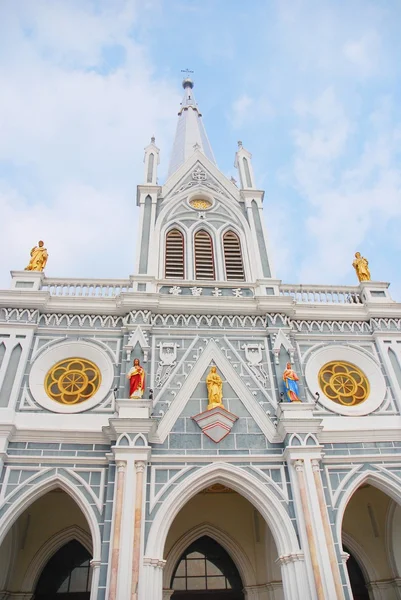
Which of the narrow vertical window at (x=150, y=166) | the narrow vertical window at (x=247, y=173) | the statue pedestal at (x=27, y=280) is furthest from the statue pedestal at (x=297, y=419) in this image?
the narrow vertical window at (x=150, y=166)

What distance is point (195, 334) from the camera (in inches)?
514

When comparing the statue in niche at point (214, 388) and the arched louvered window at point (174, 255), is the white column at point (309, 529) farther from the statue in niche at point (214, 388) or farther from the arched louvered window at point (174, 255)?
the arched louvered window at point (174, 255)

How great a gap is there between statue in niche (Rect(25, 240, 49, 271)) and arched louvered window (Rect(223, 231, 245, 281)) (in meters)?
5.36

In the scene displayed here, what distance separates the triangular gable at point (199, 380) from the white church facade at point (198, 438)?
4 centimetres

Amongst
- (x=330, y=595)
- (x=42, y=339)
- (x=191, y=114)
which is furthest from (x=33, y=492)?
(x=191, y=114)

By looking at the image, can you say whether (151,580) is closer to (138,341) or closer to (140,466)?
(140,466)

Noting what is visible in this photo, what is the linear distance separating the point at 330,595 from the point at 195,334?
636cm

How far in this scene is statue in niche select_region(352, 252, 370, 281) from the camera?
49.5ft

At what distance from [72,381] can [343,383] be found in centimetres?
668

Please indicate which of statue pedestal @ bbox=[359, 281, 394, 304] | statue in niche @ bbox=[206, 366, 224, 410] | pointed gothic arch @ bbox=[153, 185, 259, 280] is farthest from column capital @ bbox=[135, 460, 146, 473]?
statue pedestal @ bbox=[359, 281, 394, 304]

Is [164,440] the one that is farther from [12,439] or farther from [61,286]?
[61,286]

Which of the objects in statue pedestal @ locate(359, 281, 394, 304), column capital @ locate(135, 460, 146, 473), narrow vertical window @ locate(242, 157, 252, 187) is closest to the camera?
column capital @ locate(135, 460, 146, 473)

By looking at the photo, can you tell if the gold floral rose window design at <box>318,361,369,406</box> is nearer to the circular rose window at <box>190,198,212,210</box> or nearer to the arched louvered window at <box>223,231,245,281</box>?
the arched louvered window at <box>223,231,245,281</box>

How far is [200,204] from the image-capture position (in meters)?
17.4
